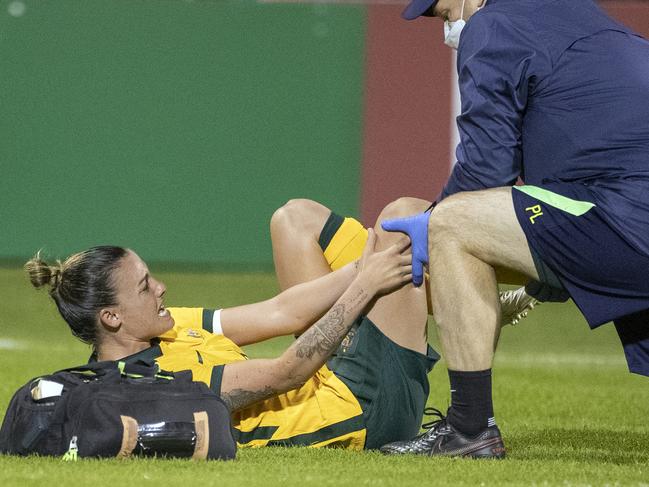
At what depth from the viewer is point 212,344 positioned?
16.1 ft

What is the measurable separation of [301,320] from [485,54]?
1.26 m

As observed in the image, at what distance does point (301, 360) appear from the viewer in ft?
15.0

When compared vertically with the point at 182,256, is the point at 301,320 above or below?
above

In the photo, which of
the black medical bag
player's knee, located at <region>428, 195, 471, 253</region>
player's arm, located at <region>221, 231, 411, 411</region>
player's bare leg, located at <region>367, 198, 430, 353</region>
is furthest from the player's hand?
the black medical bag

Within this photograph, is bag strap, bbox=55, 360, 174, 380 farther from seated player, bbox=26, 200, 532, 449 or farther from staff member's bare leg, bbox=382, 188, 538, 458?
staff member's bare leg, bbox=382, 188, 538, 458

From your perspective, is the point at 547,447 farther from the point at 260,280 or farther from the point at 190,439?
the point at 260,280

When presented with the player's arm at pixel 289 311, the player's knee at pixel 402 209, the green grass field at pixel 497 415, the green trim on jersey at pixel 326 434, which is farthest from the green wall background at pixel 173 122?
the green trim on jersey at pixel 326 434

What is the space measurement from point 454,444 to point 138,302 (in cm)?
115

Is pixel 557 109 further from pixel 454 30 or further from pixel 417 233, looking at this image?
pixel 454 30

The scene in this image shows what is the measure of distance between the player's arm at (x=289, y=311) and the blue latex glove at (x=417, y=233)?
1.38 feet

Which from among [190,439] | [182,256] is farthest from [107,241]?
[190,439]

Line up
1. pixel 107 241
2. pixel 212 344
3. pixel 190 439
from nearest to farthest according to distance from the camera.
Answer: pixel 190 439 → pixel 212 344 → pixel 107 241

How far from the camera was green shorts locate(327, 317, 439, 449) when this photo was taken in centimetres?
485

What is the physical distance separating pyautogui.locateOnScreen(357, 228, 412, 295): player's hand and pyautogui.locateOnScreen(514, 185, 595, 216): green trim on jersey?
1.80 feet
